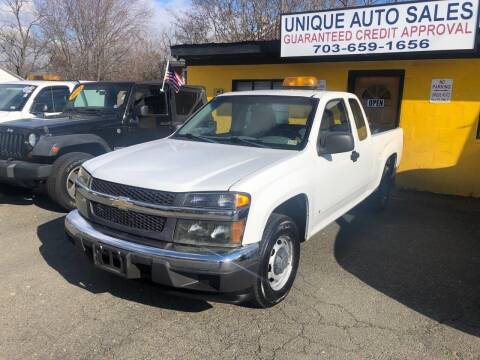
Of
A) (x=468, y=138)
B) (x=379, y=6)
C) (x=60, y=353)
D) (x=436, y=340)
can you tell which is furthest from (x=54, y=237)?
(x=468, y=138)

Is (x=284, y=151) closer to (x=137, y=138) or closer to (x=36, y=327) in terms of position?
(x=36, y=327)

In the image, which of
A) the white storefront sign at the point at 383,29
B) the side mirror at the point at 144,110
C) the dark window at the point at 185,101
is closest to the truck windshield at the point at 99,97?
the side mirror at the point at 144,110

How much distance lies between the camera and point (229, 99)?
192 inches

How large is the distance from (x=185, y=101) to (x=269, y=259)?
5139mm

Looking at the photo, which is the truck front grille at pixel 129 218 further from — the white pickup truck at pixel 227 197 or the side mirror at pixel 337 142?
the side mirror at pixel 337 142

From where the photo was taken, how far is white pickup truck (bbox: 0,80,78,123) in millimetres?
7898

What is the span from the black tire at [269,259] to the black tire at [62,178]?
362 centimetres

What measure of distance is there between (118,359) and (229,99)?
2941 millimetres

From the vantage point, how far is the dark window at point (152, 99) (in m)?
7.09

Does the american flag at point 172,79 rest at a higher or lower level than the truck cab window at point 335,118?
higher

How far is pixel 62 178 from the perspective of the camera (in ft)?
19.4

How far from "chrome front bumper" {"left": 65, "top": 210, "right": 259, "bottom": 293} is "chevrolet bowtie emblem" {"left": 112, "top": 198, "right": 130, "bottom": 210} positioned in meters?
0.27

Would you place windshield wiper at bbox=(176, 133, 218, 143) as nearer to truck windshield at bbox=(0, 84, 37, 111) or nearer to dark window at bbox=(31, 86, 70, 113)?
dark window at bbox=(31, 86, 70, 113)

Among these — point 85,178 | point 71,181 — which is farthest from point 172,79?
point 85,178
